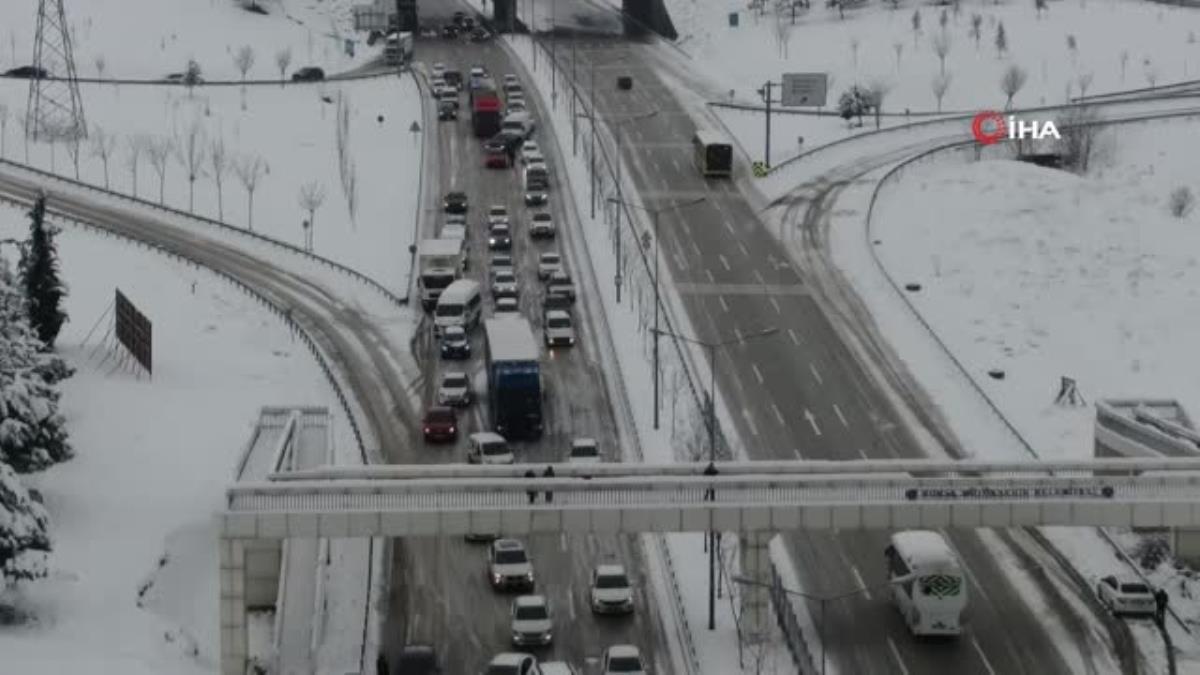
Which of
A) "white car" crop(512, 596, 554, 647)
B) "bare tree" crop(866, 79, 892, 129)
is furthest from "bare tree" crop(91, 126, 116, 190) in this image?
"white car" crop(512, 596, 554, 647)

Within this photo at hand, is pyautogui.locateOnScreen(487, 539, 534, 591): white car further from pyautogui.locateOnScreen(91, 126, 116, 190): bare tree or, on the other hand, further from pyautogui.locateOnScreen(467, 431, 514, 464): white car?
pyautogui.locateOnScreen(91, 126, 116, 190): bare tree

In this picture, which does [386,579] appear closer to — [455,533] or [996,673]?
[455,533]

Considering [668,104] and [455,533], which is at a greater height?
[668,104]

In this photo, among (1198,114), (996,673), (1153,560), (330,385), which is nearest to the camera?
(996,673)

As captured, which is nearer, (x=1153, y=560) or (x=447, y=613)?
(x=447, y=613)

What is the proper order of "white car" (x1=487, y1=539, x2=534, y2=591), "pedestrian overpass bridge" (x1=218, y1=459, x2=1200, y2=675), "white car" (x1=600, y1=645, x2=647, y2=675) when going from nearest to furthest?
"white car" (x1=600, y1=645, x2=647, y2=675) < "pedestrian overpass bridge" (x1=218, y1=459, x2=1200, y2=675) < "white car" (x1=487, y1=539, x2=534, y2=591)

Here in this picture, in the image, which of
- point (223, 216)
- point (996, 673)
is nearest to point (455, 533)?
point (996, 673)

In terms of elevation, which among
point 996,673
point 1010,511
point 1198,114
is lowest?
point 996,673

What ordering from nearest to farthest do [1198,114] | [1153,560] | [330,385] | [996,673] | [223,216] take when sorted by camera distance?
[996,673]
[1153,560]
[330,385]
[223,216]
[1198,114]
